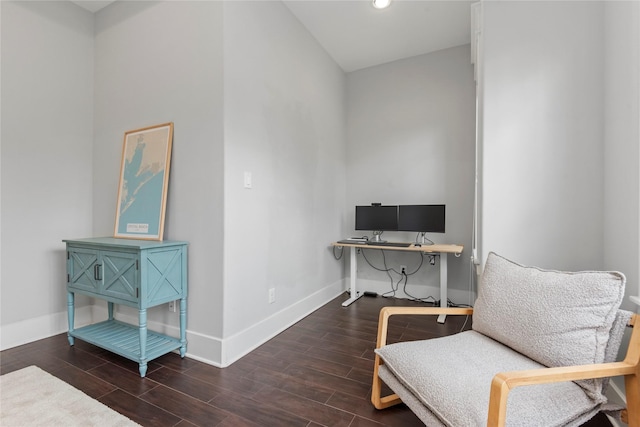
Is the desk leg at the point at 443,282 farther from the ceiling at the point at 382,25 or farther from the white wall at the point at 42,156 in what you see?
the white wall at the point at 42,156

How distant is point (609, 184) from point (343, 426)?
1862mm

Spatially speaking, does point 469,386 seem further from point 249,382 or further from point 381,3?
point 381,3

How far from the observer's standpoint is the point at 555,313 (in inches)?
47.9

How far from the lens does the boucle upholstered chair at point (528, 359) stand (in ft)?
3.24

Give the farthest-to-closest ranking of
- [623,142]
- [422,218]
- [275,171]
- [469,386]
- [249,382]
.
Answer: [422,218] → [275,171] → [249,382] → [623,142] → [469,386]

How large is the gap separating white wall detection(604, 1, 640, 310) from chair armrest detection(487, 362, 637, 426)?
0.49 meters

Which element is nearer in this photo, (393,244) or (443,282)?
(443,282)

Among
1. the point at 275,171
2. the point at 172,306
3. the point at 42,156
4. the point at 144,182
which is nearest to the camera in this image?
the point at 172,306

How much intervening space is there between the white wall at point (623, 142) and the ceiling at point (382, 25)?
1.55m

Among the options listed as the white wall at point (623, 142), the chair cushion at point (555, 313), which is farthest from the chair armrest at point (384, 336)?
the white wall at point (623, 142)

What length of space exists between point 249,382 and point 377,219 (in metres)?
2.31

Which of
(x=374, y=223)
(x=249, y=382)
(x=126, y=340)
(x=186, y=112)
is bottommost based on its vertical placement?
(x=249, y=382)

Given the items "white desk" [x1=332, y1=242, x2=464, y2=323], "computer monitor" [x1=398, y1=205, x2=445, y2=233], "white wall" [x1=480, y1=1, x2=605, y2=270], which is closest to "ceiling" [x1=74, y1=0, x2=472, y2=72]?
"white wall" [x1=480, y1=1, x2=605, y2=270]

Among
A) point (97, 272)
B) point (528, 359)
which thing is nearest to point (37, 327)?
point (97, 272)
